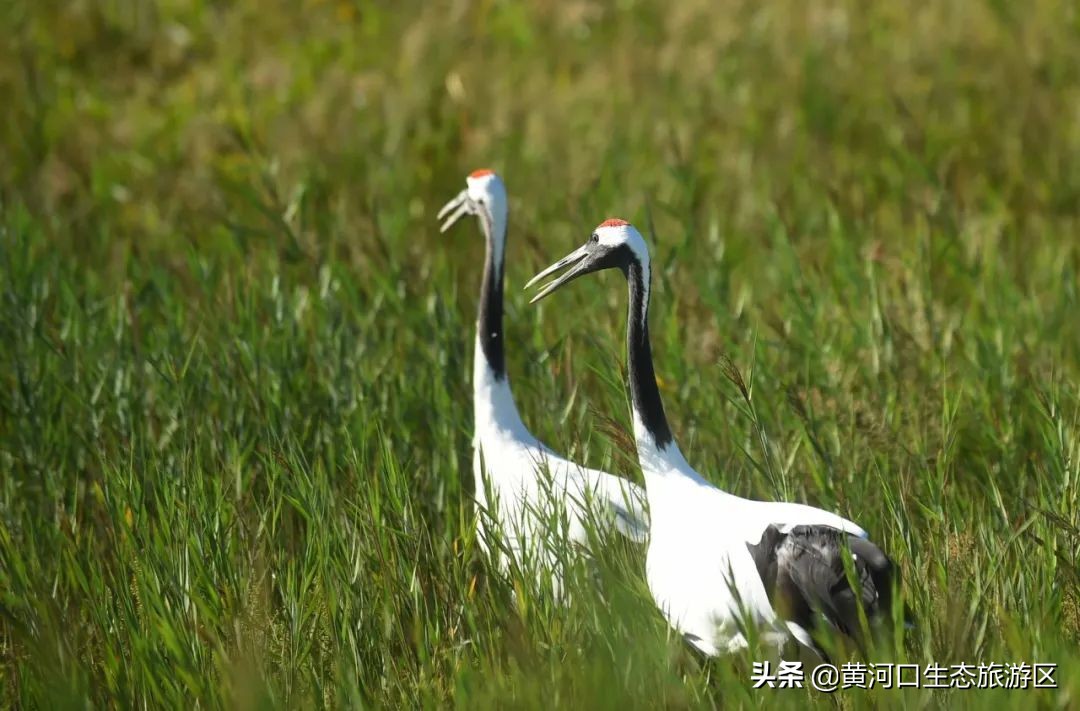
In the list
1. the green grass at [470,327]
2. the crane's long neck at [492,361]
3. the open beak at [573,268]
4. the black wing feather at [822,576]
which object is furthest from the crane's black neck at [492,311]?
the black wing feather at [822,576]

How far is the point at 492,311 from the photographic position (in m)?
3.95

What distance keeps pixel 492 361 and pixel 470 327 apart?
0.89 m

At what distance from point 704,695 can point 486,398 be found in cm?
132

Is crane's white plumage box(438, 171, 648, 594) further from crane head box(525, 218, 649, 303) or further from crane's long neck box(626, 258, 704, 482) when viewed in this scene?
crane head box(525, 218, 649, 303)

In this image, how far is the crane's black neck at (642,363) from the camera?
3131 millimetres

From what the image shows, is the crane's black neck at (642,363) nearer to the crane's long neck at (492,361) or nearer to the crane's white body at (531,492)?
the crane's white body at (531,492)

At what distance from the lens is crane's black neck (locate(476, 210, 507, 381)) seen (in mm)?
3826

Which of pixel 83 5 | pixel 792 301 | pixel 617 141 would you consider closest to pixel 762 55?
pixel 617 141

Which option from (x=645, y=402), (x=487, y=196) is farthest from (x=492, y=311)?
(x=645, y=402)

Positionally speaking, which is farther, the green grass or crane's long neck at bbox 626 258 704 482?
crane's long neck at bbox 626 258 704 482

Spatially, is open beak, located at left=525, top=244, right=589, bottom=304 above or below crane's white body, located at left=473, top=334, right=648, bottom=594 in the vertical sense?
above

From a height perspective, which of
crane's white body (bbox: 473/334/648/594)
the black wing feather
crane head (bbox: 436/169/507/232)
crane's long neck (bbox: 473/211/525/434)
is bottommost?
the black wing feather

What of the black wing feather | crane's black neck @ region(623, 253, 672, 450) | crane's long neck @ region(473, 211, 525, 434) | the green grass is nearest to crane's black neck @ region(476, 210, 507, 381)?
crane's long neck @ region(473, 211, 525, 434)

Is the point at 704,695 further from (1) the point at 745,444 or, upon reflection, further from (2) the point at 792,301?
(2) the point at 792,301
